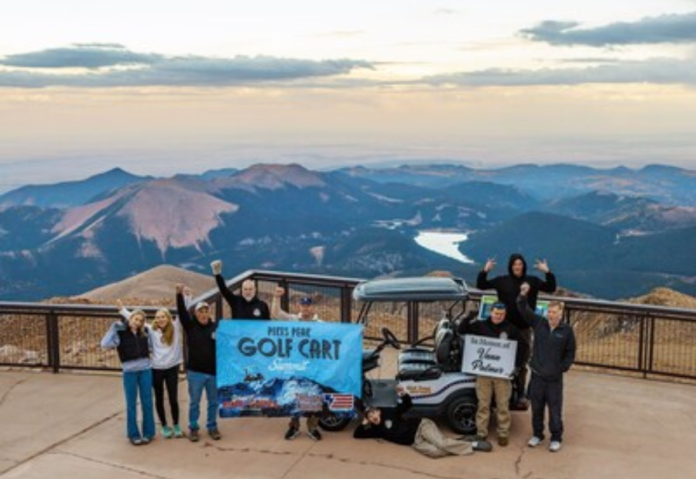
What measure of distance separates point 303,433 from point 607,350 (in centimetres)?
1112

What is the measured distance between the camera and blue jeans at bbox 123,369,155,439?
1015 cm

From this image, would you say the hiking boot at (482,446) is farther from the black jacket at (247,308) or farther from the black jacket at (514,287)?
the black jacket at (247,308)

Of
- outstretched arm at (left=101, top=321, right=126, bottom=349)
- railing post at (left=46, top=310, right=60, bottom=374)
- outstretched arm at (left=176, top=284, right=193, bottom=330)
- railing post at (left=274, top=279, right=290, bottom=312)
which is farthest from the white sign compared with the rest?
railing post at (left=46, top=310, right=60, bottom=374)

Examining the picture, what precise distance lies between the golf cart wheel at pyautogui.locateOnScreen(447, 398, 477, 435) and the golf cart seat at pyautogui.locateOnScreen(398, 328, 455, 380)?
43 centimetres

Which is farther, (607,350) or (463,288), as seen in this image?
(607,350)

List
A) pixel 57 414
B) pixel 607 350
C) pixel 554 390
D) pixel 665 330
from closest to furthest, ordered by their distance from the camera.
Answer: pixel 554 390, pixel 57 414, pixel 607 350, pixel 665 330

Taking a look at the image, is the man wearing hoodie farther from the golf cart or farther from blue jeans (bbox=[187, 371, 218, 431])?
blue jeans (bbox=[187, 371, 218, 431])

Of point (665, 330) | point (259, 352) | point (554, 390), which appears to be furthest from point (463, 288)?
point (665, 330)

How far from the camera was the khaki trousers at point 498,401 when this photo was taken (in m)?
10.1

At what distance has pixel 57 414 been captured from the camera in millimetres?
11523

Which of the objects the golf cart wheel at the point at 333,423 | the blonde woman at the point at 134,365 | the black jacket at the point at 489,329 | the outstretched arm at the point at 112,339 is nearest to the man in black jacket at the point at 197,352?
the blonde woman at the point at 134,365

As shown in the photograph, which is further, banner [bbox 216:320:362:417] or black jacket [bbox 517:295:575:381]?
banner [bbox 216:320:362:417]

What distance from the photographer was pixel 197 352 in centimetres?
1034

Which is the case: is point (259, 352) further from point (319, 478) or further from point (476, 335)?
point (476, 335)
